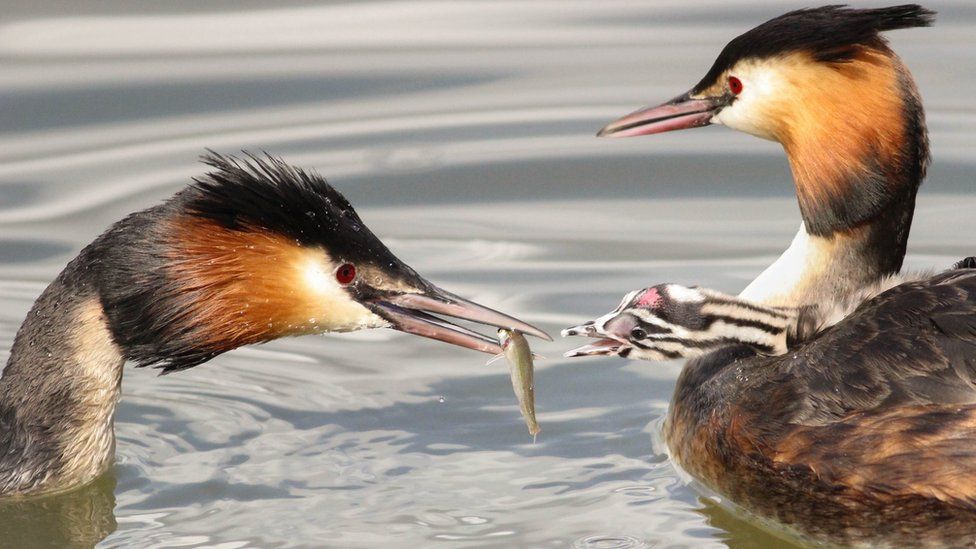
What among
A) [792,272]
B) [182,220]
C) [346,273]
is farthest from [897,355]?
[182,220]

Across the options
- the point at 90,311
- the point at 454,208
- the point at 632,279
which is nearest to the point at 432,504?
the point at 90,311

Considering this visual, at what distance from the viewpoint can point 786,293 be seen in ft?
21.8

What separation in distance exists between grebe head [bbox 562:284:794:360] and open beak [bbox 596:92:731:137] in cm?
90

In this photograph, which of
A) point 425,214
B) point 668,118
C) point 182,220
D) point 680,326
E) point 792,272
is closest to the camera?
point 182,220

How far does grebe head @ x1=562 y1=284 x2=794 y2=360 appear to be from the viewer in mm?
6109

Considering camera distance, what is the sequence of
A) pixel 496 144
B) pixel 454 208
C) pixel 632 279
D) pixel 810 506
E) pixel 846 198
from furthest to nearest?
1. pixel 496 144
2. pixel 454 208
3. pixel 632 279
4. pixel 846 198
5. pixel 810 506

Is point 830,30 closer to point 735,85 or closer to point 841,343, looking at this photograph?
point 735,85

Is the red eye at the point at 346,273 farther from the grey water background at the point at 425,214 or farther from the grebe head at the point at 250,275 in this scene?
the grey water background at the point at 425,214

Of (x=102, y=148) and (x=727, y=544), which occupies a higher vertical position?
(x=102, y=148)

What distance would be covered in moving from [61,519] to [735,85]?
2.74 metres

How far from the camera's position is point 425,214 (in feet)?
29.5

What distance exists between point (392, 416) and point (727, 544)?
1.48 meters

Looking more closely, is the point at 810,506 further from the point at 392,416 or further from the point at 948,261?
the point at 948,261

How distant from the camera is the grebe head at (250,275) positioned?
5730 mm
